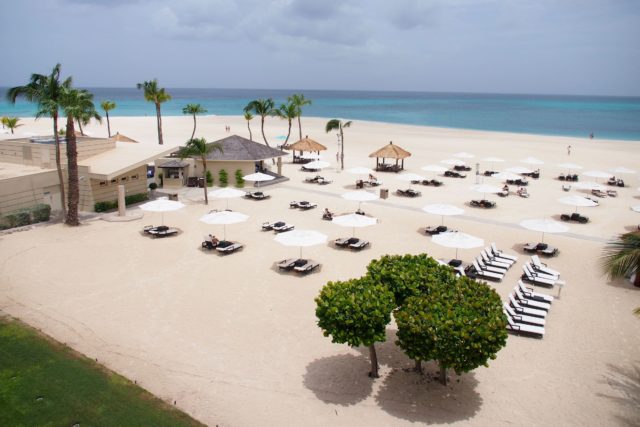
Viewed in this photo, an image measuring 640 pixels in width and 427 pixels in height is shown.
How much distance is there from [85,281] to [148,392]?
7.48m

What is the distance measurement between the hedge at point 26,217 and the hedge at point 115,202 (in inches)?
94.8

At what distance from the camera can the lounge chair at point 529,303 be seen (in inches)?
580

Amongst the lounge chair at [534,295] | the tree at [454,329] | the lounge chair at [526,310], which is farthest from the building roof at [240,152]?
the tree at [454,329]

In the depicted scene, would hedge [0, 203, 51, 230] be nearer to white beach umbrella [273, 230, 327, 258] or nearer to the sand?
the sand

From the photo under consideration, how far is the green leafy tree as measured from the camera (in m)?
11.4

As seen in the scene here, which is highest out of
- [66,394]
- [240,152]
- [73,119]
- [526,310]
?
[73,119]

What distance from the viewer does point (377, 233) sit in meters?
22.7

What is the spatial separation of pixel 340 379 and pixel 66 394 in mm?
6118

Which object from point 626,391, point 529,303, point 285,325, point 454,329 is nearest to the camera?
point 454,329

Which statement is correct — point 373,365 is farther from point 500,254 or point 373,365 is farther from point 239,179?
point 239,179

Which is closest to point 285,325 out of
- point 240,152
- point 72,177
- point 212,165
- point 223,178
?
point 72,177

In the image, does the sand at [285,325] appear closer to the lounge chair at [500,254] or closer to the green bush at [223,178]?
the lounge chair at [500,254]

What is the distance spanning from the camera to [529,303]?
1495cm

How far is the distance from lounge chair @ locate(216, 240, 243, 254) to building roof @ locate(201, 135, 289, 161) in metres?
13.2
